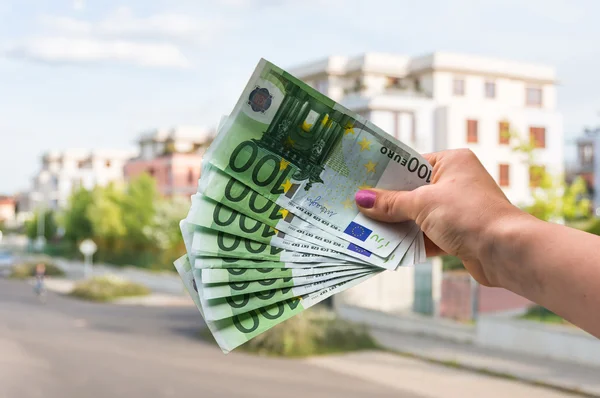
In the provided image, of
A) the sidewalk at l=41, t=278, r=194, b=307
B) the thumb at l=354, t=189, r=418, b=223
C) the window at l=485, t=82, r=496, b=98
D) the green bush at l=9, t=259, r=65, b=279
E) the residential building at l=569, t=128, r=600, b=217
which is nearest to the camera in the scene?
the thumb at l=354, t=189, r=418, b=223

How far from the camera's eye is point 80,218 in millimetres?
55125

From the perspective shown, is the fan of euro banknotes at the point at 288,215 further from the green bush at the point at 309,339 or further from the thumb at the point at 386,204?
the green bush at the point at 309,339

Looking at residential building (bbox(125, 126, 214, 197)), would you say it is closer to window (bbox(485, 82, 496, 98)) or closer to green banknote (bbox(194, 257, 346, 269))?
window (bbox(485, 82, 496, 98))

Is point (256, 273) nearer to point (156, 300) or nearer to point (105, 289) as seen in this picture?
point (156, 300)

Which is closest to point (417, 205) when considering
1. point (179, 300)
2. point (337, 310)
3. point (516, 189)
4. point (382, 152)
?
point (382, 152)

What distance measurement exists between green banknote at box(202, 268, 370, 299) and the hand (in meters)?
0.22

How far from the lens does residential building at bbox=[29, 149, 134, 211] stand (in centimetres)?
9288

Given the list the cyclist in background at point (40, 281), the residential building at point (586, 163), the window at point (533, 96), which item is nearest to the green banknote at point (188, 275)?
the cyclist in background at point (40, 281)

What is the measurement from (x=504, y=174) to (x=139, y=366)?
26.8 m

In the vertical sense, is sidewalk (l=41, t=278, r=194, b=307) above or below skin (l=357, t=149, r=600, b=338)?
below

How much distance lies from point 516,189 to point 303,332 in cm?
2427

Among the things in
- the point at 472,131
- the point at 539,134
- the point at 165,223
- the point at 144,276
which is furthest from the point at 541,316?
the point at 165,223

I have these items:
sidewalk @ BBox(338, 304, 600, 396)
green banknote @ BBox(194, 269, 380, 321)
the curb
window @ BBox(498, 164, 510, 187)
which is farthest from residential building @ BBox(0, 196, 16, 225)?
green banknote @ BBox(194, 269, 380, 321)

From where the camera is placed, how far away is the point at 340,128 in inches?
90.6
